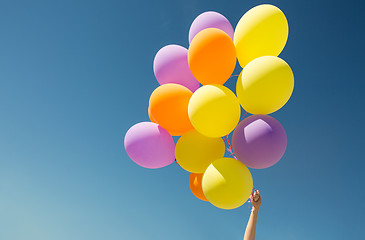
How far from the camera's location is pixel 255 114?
2.76 meters

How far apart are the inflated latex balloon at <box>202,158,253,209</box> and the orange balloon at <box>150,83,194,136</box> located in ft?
2.28

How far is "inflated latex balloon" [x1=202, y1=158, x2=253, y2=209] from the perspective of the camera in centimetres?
264

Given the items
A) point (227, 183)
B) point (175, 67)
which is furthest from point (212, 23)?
point (227, 183)

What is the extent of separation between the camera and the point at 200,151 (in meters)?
2.96

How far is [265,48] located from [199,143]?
132 cm

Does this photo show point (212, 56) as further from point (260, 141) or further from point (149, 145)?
point (149, 145)

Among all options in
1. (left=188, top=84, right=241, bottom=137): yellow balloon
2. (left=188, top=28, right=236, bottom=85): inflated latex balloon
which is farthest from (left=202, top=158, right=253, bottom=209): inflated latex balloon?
(left=188, top=28, right=236, bottom=85): inflated latex balloon

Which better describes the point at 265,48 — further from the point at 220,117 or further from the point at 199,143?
the point at 199,143

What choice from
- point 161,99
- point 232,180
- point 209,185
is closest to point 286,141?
point 232,180

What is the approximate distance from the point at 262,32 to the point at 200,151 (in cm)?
151

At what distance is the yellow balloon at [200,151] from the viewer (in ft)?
9.75

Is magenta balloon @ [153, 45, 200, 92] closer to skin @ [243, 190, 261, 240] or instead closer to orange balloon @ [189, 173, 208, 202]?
orange balloon @ [189, 173, 208, 202]

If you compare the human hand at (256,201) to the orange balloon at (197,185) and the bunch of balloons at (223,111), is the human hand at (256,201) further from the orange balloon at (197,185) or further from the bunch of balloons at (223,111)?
the orange balloon at (197,185)

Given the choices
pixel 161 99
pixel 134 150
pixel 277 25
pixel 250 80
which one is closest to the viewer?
pixel 250 80
